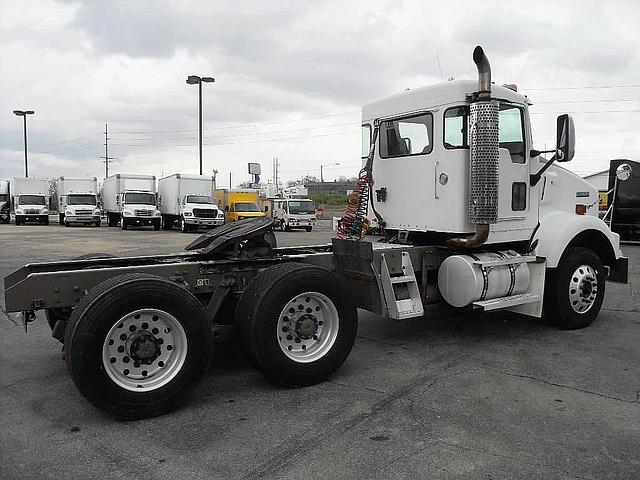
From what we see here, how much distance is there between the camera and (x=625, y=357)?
19.4ft

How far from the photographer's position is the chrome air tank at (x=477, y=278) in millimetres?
6180

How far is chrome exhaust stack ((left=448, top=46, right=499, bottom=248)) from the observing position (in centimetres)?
591

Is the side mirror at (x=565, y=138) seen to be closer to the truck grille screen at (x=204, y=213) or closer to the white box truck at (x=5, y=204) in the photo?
the truck grille screen at (x=204, y=213)

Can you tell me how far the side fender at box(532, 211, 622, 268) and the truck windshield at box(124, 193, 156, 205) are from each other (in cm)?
2954

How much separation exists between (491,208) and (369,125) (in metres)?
2.01

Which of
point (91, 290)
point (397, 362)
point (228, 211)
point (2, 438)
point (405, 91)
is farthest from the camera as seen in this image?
point (228, 211)

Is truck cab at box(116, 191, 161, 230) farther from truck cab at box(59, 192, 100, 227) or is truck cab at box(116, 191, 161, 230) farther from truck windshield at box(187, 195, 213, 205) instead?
truck cab at box(59, 192, 100, 227)

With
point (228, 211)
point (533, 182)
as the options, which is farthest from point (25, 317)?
point (228, 211)

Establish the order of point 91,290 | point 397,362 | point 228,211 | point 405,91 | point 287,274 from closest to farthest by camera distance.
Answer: point 91,290, point 287,274, point 397,362, point 405,91, point 228,211

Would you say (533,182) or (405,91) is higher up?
(405,91)

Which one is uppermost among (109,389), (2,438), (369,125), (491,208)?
(369,125)

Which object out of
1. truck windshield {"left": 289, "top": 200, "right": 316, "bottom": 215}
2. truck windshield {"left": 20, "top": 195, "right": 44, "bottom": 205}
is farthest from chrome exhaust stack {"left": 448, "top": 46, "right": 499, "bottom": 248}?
truck windshield {"left": 20, "top": 195, "right": 44, "bottom": 205}

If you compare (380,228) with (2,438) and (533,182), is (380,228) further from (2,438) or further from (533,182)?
(2,438)

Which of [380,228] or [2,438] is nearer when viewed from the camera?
[2,438]
